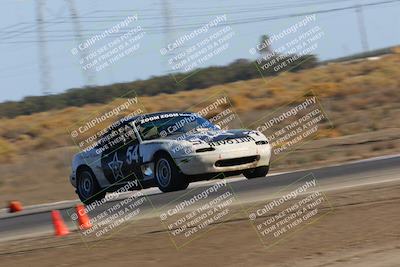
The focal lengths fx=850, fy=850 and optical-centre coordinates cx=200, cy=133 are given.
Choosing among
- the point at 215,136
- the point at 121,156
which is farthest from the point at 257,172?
the point at 121,156

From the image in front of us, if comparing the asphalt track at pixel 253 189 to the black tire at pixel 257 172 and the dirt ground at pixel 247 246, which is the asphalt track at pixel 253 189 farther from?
the dirt ground at pixel 247 246

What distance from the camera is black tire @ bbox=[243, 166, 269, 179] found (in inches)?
595

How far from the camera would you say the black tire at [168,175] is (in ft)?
46.2

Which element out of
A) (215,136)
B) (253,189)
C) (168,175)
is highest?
(215,136)

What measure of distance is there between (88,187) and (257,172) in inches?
127

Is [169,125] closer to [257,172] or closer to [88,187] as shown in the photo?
[257,172]

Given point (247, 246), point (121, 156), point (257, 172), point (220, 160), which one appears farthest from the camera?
point (257, 172)

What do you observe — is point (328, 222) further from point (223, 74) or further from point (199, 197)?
point (223, 74)

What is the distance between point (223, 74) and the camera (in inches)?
2879

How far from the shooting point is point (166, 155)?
14.2 m

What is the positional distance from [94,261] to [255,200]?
3764 mm

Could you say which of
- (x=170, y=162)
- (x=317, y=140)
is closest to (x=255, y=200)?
(x=170, y=162)

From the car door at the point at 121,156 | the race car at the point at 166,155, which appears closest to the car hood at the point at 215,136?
the race car at the point at 166,155

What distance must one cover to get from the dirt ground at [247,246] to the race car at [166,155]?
2.79m
